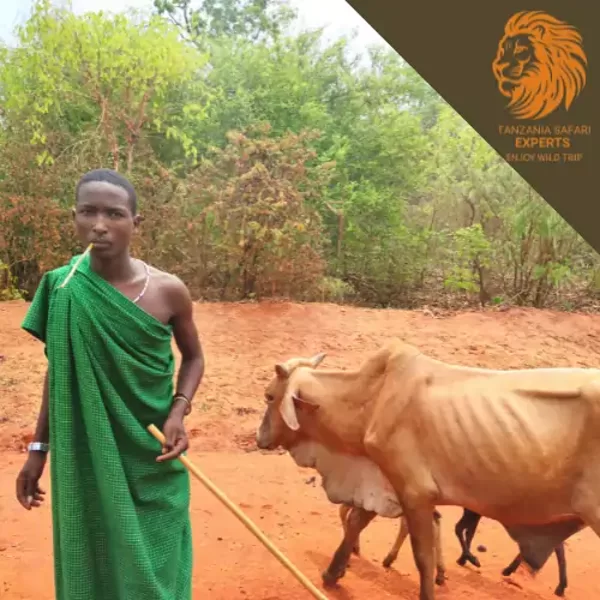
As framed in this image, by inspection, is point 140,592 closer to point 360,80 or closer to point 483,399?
point 483,399

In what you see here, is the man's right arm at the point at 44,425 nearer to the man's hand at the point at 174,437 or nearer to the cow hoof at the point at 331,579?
the man's hand at the point at 174,437

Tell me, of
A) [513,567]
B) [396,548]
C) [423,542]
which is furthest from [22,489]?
[513,567]

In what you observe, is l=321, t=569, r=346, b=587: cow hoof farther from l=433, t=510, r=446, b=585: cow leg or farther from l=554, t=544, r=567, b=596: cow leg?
l=554, t=544, r=567, b=596: cow leg

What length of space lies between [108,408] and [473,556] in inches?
96.8

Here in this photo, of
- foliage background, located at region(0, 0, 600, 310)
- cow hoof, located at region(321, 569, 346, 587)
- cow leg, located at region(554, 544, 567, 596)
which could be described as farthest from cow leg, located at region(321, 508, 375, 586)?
foliage background, located at region(0, 0, 600, 310)

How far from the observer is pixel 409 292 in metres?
5.76

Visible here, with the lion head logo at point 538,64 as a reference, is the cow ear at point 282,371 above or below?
below

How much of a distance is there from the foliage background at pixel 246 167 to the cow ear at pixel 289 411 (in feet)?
8.95

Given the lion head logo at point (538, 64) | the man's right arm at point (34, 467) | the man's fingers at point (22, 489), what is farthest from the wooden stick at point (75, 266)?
the lion head logo at point (538, 64)

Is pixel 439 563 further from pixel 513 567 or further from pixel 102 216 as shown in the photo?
pixel 102 216

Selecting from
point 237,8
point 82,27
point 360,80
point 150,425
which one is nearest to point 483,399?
point 150,425

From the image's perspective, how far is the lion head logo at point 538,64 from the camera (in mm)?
3496

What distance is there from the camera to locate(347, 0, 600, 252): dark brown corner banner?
3.49 m

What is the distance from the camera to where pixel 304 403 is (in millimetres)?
3137
